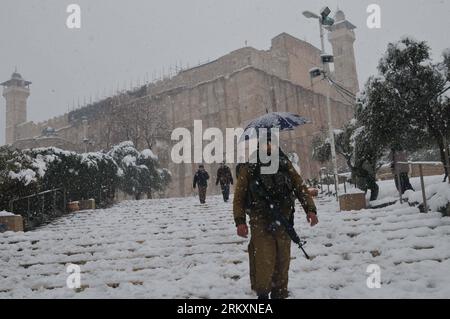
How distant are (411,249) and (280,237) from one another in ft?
10.8

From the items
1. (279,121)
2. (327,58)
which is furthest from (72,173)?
(279,121)

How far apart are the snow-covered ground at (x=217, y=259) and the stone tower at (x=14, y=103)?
7004 cm

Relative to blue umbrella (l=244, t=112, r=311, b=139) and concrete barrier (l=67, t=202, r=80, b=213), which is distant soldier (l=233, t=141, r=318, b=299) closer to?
blue umbrella (l=244, t=112, r=311, b=139)

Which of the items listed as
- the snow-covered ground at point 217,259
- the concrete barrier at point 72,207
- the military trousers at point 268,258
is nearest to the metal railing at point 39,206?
the concrete barrier at point 72,207

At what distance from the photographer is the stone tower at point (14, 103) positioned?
72562 millimetres

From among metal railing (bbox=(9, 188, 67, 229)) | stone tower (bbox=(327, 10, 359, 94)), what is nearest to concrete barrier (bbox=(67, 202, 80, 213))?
metal railing (bbox=(9, 188, 67, 229))

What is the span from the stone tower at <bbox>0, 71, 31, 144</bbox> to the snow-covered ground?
230 ft

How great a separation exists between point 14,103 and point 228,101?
46.5m

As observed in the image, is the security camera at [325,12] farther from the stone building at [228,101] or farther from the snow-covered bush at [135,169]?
the stone building at [228,101]

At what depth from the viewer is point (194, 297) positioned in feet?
17.7

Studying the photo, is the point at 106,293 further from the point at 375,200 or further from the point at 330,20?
the point at 330,20

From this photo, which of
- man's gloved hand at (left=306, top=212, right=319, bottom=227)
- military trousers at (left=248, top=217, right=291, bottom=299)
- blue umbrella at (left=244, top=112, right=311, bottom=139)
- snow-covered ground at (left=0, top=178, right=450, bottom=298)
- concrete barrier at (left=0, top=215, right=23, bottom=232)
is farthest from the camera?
concrete barrier at (left=0, top=215, right=23, bottom=232)

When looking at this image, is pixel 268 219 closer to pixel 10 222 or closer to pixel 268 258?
pixel 268 258

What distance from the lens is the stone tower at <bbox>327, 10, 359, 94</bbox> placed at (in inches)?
2427
